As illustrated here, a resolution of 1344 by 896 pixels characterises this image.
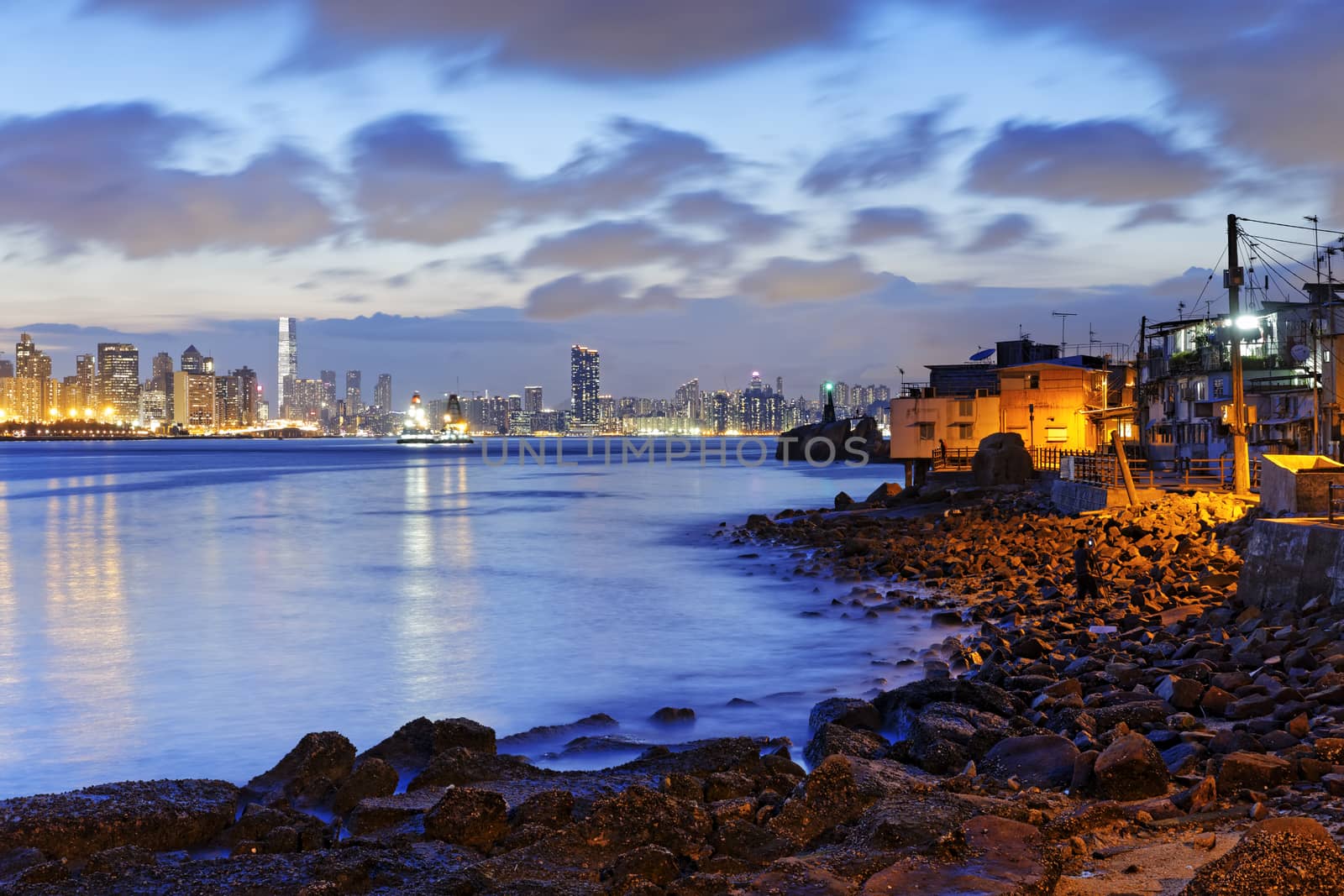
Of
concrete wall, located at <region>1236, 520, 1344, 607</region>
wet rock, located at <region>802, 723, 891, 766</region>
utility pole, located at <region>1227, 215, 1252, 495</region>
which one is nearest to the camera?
wet rock, located at <region>802, 723, 891, 766</region>

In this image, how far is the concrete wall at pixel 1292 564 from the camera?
14.2 m

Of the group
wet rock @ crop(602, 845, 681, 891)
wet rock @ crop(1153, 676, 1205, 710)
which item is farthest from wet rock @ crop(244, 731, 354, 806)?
wet rock @ crop(1153, 676, 1205, 710)

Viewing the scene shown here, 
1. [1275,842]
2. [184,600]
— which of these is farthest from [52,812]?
[184,600]

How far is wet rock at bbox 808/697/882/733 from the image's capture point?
457 inches

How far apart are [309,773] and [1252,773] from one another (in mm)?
8363

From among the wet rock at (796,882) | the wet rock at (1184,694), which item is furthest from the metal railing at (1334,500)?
the wet rock at (796,882)

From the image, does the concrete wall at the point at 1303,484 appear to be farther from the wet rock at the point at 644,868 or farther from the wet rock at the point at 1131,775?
the wet rock at the point at 644,868

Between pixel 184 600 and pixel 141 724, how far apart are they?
12670mm

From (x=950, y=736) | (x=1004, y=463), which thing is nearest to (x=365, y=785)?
(x=950, y=736)

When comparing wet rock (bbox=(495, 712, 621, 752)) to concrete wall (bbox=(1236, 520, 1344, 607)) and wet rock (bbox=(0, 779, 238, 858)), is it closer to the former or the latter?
wet rock (bbox=(0, 779, 238, 858))

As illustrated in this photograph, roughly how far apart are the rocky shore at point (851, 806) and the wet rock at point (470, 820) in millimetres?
19

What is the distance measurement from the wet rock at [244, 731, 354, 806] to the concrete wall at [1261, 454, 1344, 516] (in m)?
16.1

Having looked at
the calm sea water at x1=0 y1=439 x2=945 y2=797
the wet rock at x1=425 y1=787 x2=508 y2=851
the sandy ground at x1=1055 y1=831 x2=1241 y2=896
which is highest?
the sandy ground at x1=1055 y1=831 x2=1241 y2=896

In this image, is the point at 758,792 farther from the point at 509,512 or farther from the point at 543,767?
the point at 509,512
